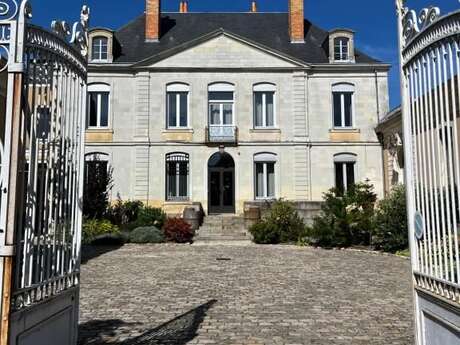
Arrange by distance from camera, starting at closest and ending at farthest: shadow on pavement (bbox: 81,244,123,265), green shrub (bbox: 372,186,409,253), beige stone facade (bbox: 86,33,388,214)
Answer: shadow on pavement (bbox: 81,244,123,265), green shrub (bbox: 372,186,409,253), beige stone facade (bbox: 86,33,388,214)

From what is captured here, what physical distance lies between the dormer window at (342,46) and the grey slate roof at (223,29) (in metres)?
0.44

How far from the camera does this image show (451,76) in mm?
3188

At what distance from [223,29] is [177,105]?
4.28 m

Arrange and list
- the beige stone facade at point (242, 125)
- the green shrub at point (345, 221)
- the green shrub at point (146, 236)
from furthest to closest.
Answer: the beige stone facade at point (242, 125), the green shrub at point (146, 236), the green shrub at point (345, 221)

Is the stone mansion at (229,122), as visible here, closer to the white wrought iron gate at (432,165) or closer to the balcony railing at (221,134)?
the balcony railing at (221,134)

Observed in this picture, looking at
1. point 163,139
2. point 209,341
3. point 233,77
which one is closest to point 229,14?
point 233,77

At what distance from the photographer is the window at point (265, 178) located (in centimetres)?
2233

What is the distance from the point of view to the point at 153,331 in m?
5.23

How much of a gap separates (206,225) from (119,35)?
11.9 m

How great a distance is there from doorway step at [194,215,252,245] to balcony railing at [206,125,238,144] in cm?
359

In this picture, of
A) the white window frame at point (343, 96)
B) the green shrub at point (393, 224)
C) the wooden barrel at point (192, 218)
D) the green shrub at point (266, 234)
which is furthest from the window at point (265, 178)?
the green shrub at point (393, 224)

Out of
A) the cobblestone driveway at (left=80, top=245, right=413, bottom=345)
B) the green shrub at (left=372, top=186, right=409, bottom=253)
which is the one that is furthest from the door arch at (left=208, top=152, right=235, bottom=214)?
the cobblestone driveway at (left=80, top=245, right=413, bottom=345)

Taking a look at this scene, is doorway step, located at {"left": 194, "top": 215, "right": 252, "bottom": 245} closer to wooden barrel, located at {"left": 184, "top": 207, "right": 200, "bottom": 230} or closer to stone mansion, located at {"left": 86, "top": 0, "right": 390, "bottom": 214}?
wooden barrel, located at {"left": 184, "top": 207, "right": 200, "bottom": 230}

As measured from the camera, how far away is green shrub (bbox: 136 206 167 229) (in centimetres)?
1828
